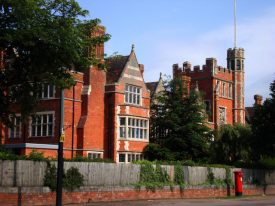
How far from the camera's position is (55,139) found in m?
40.8

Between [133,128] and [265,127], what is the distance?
11.9m

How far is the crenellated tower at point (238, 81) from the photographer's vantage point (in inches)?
2611

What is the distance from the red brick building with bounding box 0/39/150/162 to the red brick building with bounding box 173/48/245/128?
1711 centimetres

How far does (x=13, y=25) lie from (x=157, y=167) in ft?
57.5

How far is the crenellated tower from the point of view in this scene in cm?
6631

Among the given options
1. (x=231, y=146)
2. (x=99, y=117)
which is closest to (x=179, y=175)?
(x=99, y=117)

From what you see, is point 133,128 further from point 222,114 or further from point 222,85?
point 222,85

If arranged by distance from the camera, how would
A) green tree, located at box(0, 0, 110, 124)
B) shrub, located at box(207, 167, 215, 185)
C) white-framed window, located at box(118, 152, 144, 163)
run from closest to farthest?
green tree, located at box(0, 0, 110, 124) < shrub, located at box(207, 167, 215, 185) < white-framed window, located at box(118, 152, 144, 163)

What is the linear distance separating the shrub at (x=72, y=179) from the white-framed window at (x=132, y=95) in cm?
2094

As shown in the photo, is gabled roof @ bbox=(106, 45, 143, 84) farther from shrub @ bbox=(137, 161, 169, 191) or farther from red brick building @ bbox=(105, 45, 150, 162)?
shrub @ bbox=(137, 161, 169, 191)

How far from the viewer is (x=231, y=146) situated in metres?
48.4

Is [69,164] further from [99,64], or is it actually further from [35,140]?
[35,140]

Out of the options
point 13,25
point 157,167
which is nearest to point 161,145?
point 157,167

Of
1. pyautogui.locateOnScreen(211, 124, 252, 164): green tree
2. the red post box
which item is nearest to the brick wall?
the red post box
